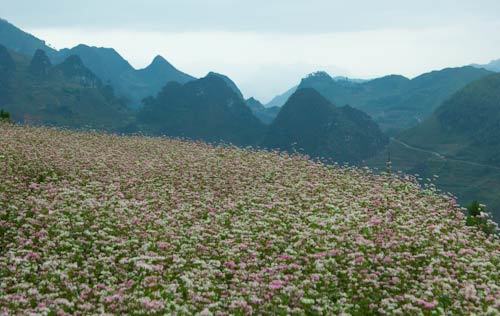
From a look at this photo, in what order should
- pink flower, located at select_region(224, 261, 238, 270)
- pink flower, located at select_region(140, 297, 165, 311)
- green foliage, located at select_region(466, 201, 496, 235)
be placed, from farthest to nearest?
green foliage, located at select_region(466, 201, 496, 235) < pink flower, located at select_region(224, 261, 238, 270) < pink flower, located at select_region(140, 297, 165, 311)

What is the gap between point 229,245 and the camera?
16031mm

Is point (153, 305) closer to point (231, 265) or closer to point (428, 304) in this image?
point (231, 265)

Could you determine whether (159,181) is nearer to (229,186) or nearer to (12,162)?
(229,186)

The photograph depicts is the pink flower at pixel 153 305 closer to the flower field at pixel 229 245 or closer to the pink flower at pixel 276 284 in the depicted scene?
the flower field at pixel 229 245

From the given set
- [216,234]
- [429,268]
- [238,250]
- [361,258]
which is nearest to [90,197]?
[216,234]

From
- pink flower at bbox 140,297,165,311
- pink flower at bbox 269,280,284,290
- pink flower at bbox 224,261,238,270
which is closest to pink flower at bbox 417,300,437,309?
pink flower at bbox 269,280,284,290

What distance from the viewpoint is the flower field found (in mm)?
12305

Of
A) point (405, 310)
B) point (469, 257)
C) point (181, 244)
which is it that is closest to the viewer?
point (405, 310)

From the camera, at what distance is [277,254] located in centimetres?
1562

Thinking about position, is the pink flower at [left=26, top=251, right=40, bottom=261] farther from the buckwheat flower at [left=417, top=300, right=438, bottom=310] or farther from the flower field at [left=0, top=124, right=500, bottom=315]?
the buckwheat flower at [left=417, top=300, right=438, bottom=310]

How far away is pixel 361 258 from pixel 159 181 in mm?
12009

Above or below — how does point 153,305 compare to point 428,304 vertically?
below

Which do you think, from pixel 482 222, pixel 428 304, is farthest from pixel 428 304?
pixel 482 222

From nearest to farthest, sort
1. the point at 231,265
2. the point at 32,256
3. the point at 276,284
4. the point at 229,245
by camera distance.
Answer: the point at 276,284
the point at 231,265
the point at 32,256
the point at 229,245
